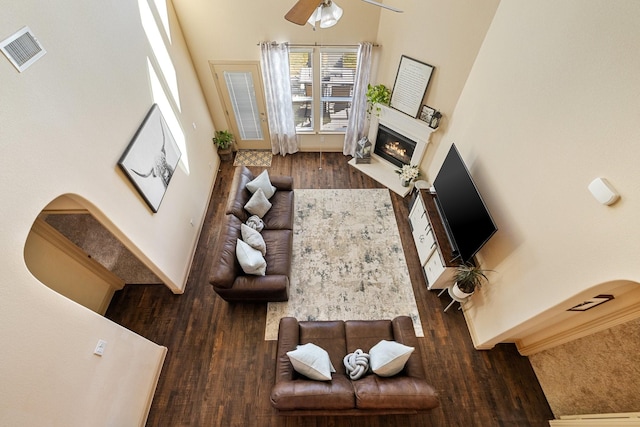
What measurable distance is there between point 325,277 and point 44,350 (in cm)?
300

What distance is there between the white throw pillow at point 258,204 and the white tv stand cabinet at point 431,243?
7.71ft

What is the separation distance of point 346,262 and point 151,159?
2.96 m

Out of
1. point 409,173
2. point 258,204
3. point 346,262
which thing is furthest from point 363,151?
point 258,204

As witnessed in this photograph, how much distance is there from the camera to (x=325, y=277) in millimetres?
4219

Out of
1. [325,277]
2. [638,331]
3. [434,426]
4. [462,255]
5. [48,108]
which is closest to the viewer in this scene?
[48,108]

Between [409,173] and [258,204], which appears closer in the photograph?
[258,204]

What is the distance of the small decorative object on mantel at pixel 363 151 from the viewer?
573 cm

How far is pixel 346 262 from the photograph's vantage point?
14.4 feet

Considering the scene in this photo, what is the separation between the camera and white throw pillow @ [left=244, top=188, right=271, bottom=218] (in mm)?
4199

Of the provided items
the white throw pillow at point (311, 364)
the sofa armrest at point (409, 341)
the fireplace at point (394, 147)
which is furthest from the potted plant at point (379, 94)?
the white throw pillow at point (311, 364)

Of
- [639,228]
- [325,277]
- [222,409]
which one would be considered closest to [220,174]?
[325,277]

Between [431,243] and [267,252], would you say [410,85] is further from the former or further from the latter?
[267,252]

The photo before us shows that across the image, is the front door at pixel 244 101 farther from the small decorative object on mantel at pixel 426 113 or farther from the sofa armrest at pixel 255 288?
the sofa armrest at pixel 255 288

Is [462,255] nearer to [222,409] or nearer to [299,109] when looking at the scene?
[222,409]
